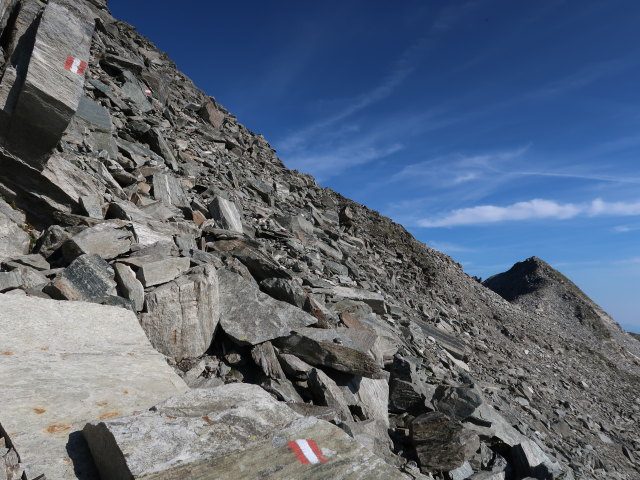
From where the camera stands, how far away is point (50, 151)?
8156 millimetres

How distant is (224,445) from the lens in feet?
11.2

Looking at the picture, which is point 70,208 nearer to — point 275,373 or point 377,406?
point 275,373

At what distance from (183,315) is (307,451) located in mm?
3984

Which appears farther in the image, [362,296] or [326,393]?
[362,296]

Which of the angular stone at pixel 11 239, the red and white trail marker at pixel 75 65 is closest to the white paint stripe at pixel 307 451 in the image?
the angular stone at pixel 11 239

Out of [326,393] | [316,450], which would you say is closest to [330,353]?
[326,393]

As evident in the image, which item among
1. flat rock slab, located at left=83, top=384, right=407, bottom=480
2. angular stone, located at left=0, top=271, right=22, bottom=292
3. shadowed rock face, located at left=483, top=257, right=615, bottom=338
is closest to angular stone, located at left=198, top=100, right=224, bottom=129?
angular stone, located at left=0, top=271, right=22, bottom=292

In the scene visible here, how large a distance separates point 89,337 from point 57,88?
4980 millimetres

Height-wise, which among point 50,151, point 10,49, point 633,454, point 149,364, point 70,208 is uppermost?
point 10,49

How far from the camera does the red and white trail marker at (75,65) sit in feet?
26.2

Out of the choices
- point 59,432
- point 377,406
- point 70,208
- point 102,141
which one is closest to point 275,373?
point 377,406

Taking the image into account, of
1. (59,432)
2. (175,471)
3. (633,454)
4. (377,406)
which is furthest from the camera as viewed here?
(633,454)

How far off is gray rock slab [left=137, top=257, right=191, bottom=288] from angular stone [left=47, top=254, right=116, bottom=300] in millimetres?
480

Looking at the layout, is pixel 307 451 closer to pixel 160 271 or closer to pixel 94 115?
pixel 160 271
